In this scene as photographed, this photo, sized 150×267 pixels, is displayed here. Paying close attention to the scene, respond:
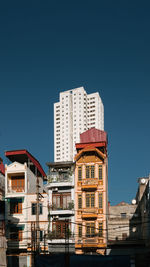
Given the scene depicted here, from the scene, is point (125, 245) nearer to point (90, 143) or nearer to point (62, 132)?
point (90, 143)

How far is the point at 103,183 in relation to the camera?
166 ft

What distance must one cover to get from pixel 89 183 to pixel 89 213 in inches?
167

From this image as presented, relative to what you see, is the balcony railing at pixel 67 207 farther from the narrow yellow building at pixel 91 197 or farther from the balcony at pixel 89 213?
the balcony at pixel 89 213

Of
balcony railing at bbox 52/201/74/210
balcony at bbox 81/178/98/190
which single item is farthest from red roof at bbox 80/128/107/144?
balcony railing at bbox 52/201/74/210

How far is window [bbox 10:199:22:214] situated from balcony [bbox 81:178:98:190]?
10.0m

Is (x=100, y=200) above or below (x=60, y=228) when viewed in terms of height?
above

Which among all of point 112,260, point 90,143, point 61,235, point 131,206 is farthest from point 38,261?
point 131,206

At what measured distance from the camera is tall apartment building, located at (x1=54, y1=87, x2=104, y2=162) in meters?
190

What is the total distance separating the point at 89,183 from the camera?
51000 millimetres

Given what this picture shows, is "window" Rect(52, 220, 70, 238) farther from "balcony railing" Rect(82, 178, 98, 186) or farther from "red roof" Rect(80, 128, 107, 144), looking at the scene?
"red roof" Rect(80, 128, 107, 144)

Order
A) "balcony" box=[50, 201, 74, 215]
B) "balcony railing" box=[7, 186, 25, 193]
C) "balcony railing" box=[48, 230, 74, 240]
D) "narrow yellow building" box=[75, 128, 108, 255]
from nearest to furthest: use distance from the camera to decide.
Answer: "narrow yellow building" box=[75, 128, 108, 255] < "balcony railing" box=[48, 230, 74, 240] < "balcony" box=[50, 201, 74, 215] < "balcony railing" box=[7, 186, 25, 193]

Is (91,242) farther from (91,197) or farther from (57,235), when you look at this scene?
(91,197)

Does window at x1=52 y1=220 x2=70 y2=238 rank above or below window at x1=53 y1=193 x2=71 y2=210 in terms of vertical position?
below

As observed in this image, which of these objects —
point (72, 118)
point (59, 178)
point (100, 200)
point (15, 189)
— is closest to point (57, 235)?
point (100, 200)
